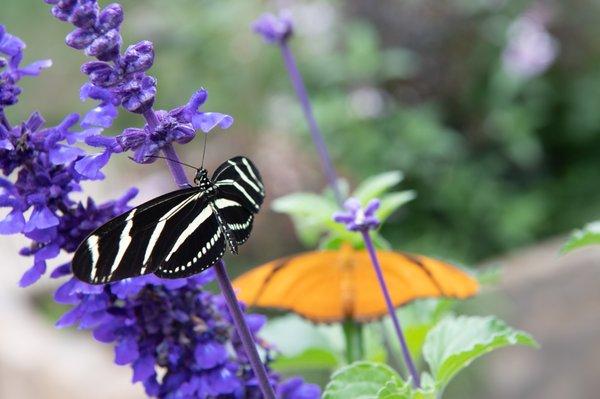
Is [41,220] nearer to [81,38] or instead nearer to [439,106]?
[81,38]

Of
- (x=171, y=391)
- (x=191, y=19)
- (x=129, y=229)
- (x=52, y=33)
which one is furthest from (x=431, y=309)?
(x=52, y=33)

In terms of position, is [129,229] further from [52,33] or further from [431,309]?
[52,33]

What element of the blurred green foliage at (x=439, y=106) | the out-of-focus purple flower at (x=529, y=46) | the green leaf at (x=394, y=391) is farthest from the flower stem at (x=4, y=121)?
the out-of-focus purple flower at (x=529, y=46)

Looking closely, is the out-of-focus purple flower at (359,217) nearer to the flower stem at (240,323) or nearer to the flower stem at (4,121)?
the flower stem at (240,323)

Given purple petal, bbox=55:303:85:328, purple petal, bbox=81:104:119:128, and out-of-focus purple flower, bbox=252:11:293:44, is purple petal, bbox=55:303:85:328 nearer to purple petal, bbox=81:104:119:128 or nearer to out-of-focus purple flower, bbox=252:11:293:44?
purple petal, bbox=81:104:119:128

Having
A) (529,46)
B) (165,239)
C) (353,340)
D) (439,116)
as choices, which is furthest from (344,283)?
(439,116)

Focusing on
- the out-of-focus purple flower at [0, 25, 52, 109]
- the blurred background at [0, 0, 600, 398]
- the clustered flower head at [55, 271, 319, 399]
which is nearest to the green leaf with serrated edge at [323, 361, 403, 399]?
the clustered flower head at [55, 271, 319, 399]

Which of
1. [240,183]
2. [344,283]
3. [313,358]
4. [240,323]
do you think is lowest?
[313,358]
